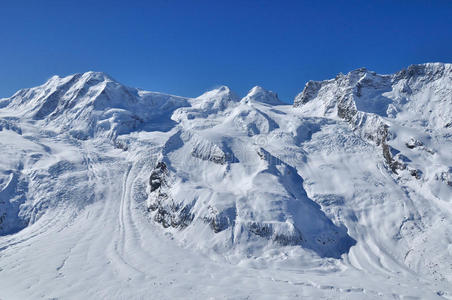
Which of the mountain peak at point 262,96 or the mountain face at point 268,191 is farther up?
the mountain peak at point 262,96

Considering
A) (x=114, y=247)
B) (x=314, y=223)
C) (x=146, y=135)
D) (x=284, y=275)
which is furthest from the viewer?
(x=146, y=135)

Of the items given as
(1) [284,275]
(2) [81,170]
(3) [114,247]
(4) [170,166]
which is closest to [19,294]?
(3) [114,247]

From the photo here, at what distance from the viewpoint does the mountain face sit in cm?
3084

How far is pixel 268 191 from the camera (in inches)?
1515

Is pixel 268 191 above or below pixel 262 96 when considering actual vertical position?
below

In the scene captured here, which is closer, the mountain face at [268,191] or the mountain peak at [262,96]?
the mountain face at [268,191]

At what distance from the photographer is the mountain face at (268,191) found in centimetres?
3084

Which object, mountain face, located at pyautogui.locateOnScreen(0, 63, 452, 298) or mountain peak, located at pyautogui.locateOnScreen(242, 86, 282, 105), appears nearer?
mountain face, located at pyautogui.locateOnScreen(0, 63, 452, 298)

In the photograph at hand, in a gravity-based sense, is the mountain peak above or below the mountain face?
above

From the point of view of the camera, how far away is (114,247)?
109ft

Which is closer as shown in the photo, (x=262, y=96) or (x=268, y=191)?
(x=268, y=191)

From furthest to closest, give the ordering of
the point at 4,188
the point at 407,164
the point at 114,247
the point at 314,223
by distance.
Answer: the point at 4,188
the point at 407,164
the point at 314,223
the point at 114,247

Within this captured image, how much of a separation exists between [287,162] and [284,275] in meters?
22.1

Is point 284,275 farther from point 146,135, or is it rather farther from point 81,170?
point 146,135
